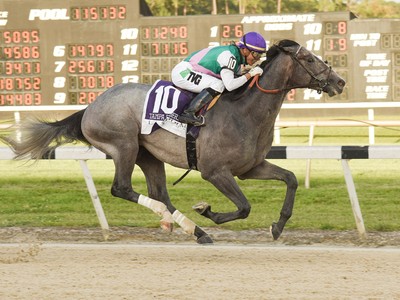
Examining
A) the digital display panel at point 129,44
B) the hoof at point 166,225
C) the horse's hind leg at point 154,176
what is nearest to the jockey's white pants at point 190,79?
the horse's hind leg at point 154,176

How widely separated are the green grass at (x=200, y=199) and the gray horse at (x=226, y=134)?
115 centimetres

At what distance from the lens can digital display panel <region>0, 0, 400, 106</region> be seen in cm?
1928

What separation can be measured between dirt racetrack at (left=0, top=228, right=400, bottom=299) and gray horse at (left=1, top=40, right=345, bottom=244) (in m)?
0.29

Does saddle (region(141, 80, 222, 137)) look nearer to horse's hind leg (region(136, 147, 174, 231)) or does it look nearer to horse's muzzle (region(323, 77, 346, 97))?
horse's hind leg (region(136, 147, 174, 231))

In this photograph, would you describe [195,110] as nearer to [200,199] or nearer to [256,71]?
[256,71]

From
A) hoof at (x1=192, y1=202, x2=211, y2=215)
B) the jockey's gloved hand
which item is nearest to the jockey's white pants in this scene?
the jockey's gloved hand

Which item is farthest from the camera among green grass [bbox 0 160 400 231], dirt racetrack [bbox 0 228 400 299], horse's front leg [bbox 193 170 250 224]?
green grass [bbox 0 160 400 231]

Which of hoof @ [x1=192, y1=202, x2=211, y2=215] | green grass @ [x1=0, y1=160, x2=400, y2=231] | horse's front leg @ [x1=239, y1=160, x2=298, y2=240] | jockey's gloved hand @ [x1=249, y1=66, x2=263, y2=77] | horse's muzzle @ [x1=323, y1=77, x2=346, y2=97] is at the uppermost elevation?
jockey's gloved hand @ [x1=249, y1=66, x2=263, y2=77]

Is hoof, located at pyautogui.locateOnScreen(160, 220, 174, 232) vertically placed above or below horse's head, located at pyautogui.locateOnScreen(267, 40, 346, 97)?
below

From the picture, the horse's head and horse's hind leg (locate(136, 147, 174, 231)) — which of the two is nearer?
the horse's head

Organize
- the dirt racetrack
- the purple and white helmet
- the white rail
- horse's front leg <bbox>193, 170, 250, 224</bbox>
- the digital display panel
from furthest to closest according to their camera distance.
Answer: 1. the digital display panel
2. the white rail
3. the purple and white helmet
4. horse's front leg <bbox>193, 170, 250, 224</bbox>
5. the dirt racetrack

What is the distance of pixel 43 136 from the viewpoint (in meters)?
7.11

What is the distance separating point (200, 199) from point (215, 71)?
3032mm

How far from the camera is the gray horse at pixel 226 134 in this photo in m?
6.39
